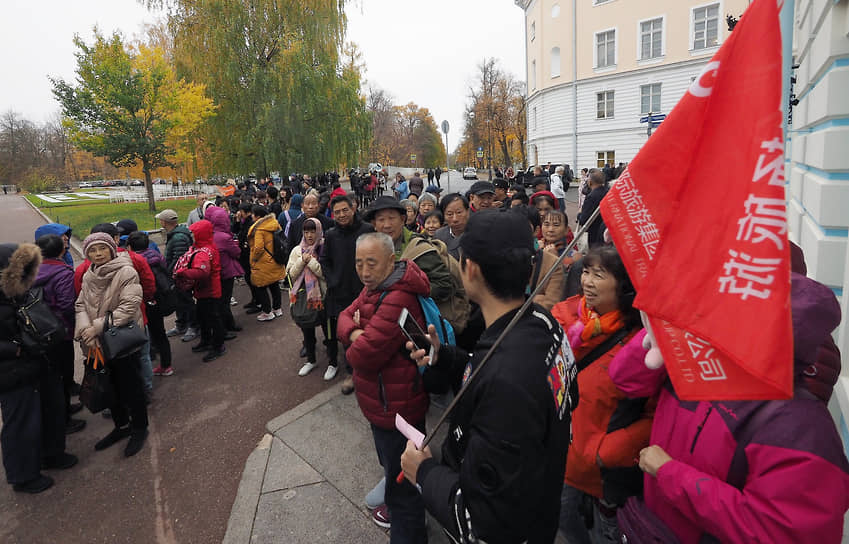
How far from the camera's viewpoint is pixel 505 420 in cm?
132

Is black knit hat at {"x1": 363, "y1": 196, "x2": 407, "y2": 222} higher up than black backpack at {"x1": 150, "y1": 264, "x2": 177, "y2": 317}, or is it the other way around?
black knit hat at {"x1": 363, "y1": 196, "x2": 407, "y2": 222}

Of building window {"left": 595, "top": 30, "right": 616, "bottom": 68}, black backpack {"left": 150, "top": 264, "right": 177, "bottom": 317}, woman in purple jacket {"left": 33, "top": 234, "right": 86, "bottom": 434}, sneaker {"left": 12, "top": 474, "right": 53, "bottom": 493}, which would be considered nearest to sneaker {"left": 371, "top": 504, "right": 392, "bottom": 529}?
sneaker {"left": 12, "top": 474, "right": 53, "bottom": 493}

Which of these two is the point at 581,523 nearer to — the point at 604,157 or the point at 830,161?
the point at 830,161

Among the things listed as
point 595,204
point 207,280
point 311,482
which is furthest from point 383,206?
point 595,204

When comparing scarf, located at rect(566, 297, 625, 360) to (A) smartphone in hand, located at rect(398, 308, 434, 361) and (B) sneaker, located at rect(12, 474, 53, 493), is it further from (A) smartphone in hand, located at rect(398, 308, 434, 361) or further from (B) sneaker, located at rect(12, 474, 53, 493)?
(B) sneaker, located at rect(12, 474, 53, 493)

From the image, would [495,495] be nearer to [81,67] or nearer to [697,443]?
[697,443]

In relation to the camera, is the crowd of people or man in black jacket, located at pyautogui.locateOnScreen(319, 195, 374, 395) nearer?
the crowd of people

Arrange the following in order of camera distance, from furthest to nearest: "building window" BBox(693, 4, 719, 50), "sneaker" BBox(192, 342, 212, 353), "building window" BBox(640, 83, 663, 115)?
"building window" BBox(640, 83, 663, 115) < "building window" BBox(693, 4, 719, 50) < "sneaker" BBox(192, 342, 212, 353)

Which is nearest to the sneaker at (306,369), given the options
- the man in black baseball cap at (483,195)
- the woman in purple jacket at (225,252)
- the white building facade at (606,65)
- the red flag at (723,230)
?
the woman in purple jacket at (225,252)

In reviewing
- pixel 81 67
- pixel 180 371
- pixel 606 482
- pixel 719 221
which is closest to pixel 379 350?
pixel 606 482

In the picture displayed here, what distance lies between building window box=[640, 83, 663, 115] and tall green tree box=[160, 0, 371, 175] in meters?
20.8

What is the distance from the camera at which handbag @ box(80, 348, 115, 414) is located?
12.9ft

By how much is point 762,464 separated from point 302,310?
15.1ft

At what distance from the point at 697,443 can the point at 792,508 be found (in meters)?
0.29
